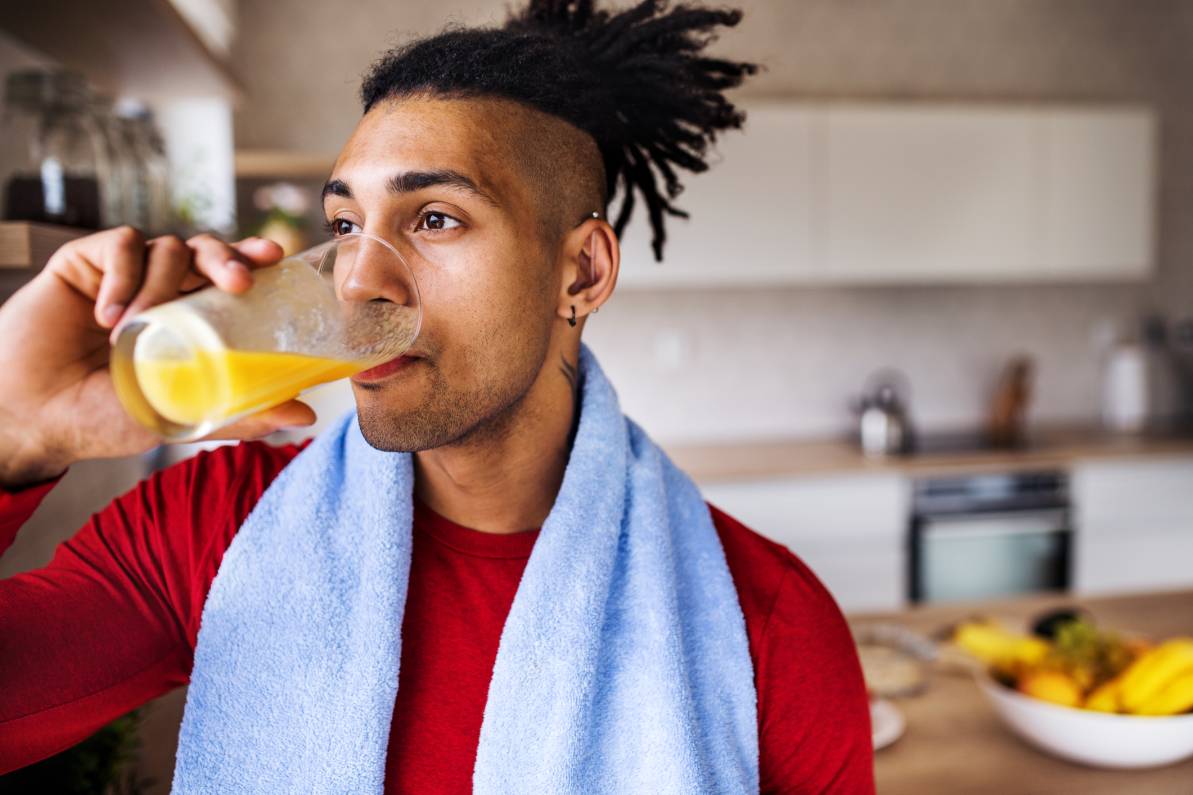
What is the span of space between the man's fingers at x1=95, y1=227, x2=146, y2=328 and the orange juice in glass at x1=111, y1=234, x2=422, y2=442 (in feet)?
0.23

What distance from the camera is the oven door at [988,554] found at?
3.27m

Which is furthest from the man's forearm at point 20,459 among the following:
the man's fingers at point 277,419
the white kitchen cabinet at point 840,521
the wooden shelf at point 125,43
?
the white kitchen cabinet at point 840,521

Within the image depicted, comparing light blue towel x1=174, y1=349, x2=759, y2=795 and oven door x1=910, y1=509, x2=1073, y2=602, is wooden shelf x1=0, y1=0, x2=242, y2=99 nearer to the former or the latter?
light blue towel x1=174, y1=349, x2=759, y2=795

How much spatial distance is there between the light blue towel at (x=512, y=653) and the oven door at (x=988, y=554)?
94.6 inches

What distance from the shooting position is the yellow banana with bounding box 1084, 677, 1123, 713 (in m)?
1.17

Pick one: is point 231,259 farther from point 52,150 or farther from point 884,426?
point 884,426

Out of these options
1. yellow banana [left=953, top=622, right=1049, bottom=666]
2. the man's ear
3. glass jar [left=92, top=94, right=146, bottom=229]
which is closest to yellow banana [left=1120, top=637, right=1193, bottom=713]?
yellow banana [left=953, top=622, right=1049, bottom=666]

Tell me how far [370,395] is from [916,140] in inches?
118

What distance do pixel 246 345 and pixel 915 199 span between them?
3245 millimetres

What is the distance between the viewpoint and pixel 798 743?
1018 millimetres

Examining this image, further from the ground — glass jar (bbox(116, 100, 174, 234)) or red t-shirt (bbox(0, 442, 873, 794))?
glass jar (bbox(116, 100, 174, 234))

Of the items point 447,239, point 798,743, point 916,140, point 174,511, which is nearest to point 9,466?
point 174,511

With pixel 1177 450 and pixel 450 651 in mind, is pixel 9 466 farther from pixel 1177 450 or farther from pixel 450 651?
pixel 1177 450

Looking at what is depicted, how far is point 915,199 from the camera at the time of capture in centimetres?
346
